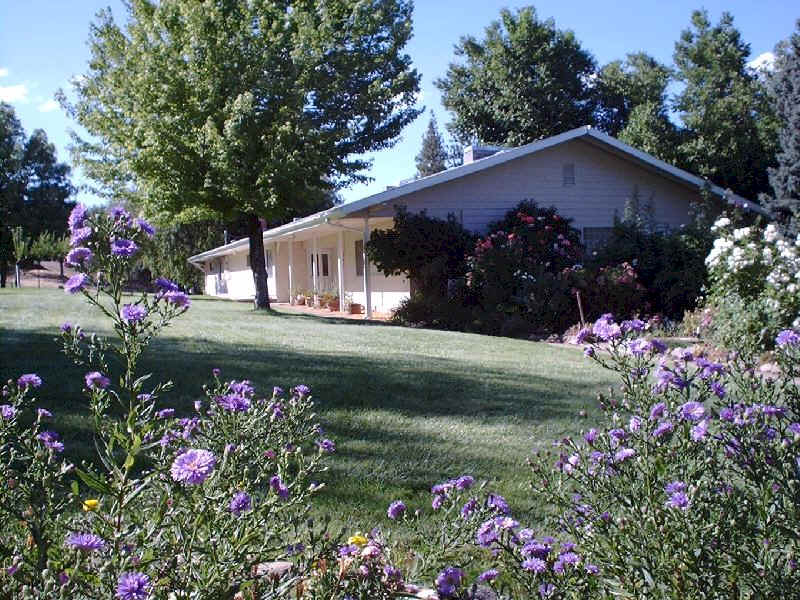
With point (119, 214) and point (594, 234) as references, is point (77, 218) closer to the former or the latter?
point (119, 214)

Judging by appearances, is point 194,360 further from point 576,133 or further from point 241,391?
point 576,133

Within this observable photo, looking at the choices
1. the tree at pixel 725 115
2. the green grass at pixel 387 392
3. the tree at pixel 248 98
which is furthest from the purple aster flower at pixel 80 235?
the tree at pixel 725 115

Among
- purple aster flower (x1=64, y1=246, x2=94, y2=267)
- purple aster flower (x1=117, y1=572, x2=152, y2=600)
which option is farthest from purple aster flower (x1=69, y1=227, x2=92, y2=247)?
purple aster flower (x1=117, y1=572, x2=152, y2=600)

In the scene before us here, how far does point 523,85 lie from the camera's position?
1350 inches

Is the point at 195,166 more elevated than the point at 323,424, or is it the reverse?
the point at 195,166

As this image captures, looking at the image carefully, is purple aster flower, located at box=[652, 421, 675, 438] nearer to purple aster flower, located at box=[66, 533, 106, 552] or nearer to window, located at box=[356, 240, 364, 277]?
purple aster flower, located at box=[66, 533, 106, 552]

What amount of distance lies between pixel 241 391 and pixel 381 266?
47.8 feet

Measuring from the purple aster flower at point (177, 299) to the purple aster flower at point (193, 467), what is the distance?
23.1 inches

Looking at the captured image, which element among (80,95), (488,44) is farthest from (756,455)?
(488,44)

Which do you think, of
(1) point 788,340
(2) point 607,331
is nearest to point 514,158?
(1) point 788,340

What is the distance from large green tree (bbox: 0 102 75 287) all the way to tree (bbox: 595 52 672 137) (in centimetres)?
3369

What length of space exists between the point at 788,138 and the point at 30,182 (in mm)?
48621

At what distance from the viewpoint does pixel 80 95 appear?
67.3 feet

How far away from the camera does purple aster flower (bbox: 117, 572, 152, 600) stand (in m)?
1.50
